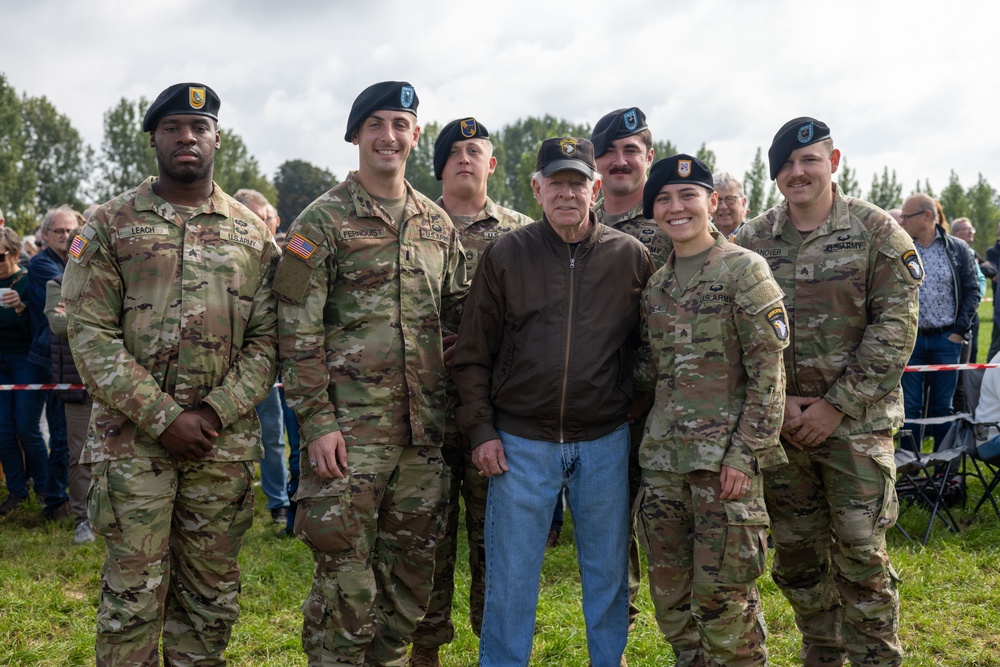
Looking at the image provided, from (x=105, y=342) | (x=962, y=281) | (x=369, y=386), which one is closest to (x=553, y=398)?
(x=369, y=386)

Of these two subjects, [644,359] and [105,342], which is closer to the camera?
[105,342]

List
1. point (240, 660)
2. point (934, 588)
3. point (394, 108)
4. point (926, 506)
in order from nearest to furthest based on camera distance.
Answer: point (394, 108), point (240, 660), point (934, 588), point (926, 506)

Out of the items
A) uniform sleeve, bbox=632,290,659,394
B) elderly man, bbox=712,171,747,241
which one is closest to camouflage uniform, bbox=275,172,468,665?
uniform sleeve, bbox=632,290,659,394

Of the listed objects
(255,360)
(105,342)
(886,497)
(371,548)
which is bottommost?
(371,548)

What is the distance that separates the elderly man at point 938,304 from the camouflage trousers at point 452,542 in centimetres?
545

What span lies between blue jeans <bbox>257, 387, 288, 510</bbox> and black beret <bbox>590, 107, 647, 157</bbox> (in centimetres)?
356

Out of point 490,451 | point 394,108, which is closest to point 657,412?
point 490,451

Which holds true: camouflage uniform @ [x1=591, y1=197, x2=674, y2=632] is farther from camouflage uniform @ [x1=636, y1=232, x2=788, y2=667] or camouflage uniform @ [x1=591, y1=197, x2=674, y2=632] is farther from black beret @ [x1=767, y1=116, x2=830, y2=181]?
black beret @ [x1=767, y1=116, x2=830, y2=181]

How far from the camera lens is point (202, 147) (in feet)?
11.3

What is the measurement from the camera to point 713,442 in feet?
10.6

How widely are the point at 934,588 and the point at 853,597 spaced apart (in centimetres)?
178

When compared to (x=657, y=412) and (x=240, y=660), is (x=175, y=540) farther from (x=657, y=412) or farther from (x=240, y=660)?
(x=657, y=412)

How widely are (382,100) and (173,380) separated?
59.5 inches

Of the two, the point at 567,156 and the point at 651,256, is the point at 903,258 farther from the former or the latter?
the point at 567,156
